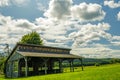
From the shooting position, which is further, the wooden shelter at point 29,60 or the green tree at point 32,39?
the green tree at point 32,39

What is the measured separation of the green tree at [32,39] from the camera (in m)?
65.4

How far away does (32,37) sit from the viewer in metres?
67.2

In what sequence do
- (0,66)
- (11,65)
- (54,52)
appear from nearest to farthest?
1. (11,65)
2. (54,52)
3. (0,66)

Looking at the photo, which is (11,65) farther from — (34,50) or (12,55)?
(34,50)

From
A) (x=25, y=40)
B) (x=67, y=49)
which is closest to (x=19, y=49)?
(x=67, y=49)

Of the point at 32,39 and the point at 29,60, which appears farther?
the point at 32,39

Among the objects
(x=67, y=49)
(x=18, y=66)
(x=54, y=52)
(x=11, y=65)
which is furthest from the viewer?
(x=67, y=49)

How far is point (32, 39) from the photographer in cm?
6681

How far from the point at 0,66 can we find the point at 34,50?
18303 millimetres

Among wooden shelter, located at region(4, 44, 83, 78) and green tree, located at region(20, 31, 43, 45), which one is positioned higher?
green tree, located at region(20, 31, 43, 45)

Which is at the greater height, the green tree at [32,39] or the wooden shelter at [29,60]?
the green tree at [32,39]

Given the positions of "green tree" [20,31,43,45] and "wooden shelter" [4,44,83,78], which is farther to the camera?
"green tree" [20,31,43,45]

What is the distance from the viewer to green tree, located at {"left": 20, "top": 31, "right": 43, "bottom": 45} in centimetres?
6544

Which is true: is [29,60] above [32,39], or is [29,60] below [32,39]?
below
